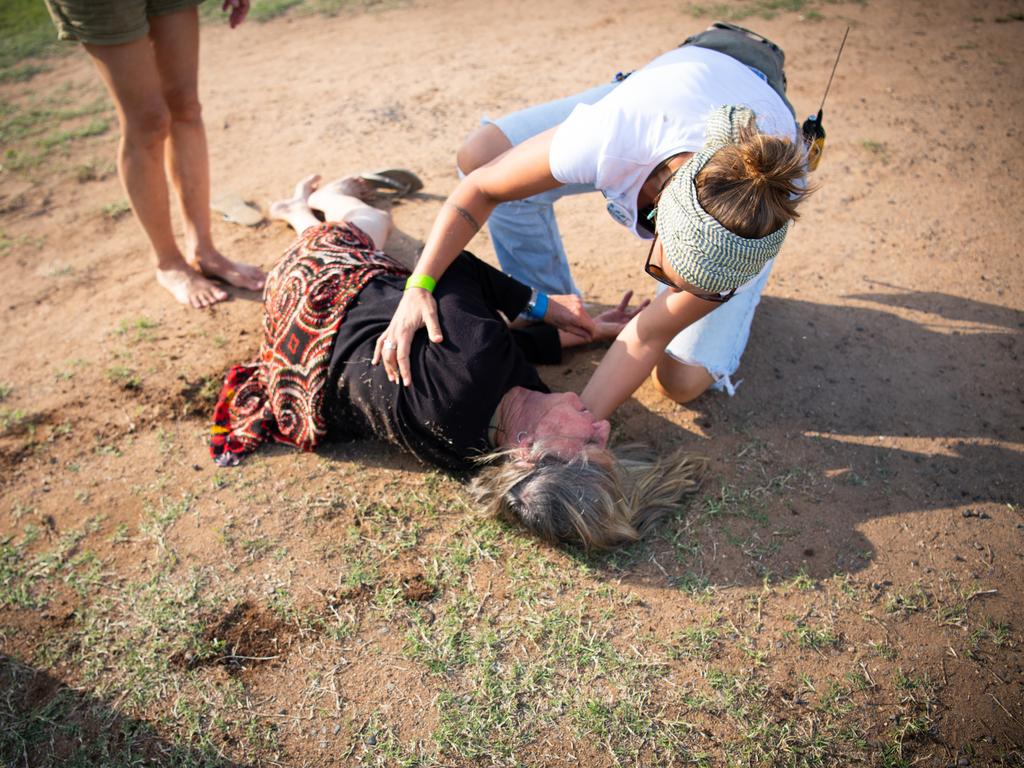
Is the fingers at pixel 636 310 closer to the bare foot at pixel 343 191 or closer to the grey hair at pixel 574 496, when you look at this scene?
the grey hair at pixel 574 496

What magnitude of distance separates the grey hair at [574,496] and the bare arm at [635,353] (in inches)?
8.6

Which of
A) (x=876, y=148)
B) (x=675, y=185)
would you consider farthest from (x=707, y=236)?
(x=876, y=148)

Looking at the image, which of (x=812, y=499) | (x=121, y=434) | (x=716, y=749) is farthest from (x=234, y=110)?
(x=716, y=749)

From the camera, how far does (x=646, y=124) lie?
7.02 ft

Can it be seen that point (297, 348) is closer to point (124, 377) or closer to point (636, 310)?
point (124, 377)

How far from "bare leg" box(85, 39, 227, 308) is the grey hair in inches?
75.6

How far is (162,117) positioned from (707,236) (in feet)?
7.88

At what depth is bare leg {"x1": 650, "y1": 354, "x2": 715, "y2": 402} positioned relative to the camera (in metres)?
2.77

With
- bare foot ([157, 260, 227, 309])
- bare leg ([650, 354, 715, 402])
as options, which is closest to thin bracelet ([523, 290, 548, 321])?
bare leg ([650, 354, 715, 402])

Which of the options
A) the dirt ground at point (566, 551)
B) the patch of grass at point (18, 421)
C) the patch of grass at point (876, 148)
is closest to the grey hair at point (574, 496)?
the dirt ground at point (566, 551)

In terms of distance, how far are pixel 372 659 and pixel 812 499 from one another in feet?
5.23

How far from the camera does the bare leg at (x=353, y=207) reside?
3.38m

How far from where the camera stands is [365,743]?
1968 millimetres

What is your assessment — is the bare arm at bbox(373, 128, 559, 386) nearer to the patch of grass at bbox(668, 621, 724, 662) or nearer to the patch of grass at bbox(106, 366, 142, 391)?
the patch of grass at bbox(668, 621, 724, 662)
